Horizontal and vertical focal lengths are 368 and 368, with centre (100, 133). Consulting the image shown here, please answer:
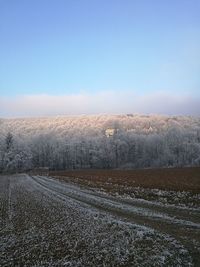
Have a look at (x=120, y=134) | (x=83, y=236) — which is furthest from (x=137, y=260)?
(x=120, y=134)

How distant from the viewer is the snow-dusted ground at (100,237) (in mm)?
11297

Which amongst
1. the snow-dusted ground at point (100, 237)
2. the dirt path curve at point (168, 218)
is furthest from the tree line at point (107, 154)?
the snow-dusted ground at point (100, 237)

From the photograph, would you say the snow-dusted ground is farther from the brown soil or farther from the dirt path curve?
the brown soil

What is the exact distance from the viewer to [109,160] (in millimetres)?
157875

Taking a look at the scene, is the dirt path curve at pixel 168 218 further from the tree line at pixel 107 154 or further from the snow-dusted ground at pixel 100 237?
the tree line at pixel 107 154

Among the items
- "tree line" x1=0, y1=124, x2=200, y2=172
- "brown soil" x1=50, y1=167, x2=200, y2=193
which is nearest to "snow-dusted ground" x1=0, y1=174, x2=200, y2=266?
"brown soil" x1=50, y1=167, x2=200, y2=193

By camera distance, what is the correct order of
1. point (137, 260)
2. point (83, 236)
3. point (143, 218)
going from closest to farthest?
point (137, 260)
point (83, 236)
point (143, 218)

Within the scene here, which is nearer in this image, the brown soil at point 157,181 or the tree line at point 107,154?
the brown soil at point 157,181

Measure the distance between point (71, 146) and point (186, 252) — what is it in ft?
536

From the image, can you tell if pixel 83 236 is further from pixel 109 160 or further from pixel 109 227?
pixel 109 160

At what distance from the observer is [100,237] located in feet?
48.0

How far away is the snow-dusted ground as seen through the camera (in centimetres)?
1130

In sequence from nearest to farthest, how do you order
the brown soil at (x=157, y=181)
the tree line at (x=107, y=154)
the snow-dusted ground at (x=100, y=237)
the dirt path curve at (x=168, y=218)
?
1. the snow-dusted ground at (x=100, y=237)
2. the dirt path curve at (x=168, y=218)
3. the brown soil at (x=157, y=181)
4. the tree line at (x=107, y=154)

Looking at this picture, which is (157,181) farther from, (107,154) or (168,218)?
(107,154)
